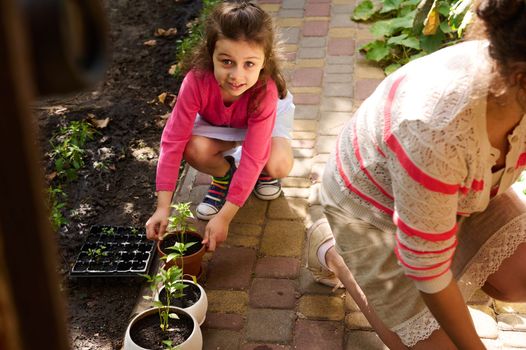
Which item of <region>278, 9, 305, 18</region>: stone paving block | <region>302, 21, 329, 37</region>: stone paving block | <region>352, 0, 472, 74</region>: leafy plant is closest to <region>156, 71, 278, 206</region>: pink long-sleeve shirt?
<region>352, 0, 472, 74</region>: leafy plant

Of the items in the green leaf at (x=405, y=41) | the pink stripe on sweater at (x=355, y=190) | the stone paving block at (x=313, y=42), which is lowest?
the stone paving block at (x=313, y=42)

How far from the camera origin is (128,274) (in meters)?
2.67

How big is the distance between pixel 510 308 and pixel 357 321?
60cm

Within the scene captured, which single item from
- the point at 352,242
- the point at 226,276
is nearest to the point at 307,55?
the point at 226,276

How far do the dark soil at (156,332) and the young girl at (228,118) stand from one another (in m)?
0.41

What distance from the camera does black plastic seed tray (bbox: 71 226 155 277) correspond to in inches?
106

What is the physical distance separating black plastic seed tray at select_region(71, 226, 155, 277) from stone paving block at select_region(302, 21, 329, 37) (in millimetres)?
2233

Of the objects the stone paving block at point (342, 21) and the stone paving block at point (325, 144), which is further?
the stone paving block at point (342, 21)

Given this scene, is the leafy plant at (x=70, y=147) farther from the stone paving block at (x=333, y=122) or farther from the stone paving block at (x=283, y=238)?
the stone paving block at (x=333, y=122)

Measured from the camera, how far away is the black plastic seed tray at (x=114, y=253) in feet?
8.80

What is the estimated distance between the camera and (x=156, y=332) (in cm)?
228

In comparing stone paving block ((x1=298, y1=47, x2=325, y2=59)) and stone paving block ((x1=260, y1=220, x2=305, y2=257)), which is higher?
stone paving block ((x1=298, y1=47, x2=325, y2=59))

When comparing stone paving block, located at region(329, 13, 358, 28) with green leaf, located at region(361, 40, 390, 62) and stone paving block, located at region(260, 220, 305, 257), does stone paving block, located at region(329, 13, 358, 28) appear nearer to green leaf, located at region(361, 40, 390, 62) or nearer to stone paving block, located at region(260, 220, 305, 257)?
green leaf, located at region(361, 40, 390, 62)

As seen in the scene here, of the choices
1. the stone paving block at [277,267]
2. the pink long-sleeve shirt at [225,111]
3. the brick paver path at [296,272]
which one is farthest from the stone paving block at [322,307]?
the pink long-sleeve shirt at [225,111]
